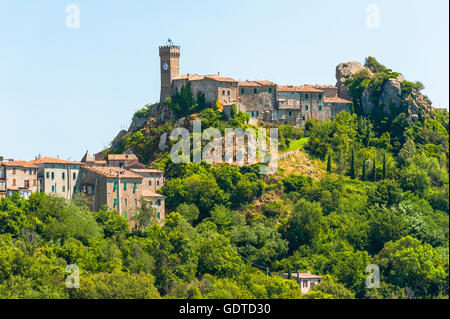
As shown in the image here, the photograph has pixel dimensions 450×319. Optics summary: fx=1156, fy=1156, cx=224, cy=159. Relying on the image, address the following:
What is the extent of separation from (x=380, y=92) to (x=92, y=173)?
38.8 metres

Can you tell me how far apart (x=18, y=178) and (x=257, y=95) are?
101 ft

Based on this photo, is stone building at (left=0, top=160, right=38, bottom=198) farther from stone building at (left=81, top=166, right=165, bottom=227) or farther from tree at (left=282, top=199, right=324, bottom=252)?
tree at (left=282, top=199, right=324, bottom=252)

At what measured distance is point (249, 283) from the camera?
100m

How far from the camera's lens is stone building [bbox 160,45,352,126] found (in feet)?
408

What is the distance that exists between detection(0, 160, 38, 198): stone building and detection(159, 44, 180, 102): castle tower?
75.9 feet

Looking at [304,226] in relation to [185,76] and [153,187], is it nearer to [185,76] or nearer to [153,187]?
[153,187]

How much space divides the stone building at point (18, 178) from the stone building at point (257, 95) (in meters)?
23.2

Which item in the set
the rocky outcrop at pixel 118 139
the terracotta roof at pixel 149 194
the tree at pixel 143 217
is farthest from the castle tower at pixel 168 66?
the tree at pixel 143 217

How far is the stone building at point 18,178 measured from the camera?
107200mm

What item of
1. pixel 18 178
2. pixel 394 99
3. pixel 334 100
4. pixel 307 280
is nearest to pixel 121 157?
pixel 18 178

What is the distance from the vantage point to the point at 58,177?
108688 millimetres

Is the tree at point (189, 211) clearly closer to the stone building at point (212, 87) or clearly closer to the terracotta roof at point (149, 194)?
the terracotta roof at point (149, 194)
